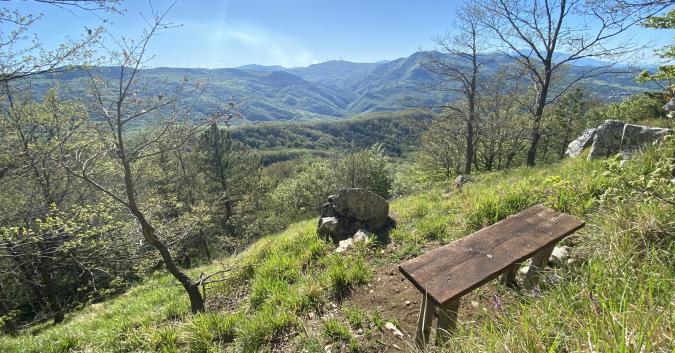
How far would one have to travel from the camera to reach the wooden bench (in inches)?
103

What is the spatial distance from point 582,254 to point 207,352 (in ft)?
15.0

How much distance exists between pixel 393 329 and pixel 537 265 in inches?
69.3

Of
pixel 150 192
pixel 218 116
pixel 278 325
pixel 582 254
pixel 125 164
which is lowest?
pixel 150 192

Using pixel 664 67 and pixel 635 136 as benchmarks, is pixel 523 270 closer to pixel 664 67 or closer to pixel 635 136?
pixel 664 67

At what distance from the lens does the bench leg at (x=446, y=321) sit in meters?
2.76

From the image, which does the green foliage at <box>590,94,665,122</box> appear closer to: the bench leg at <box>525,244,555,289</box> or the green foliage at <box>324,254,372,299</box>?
the bench leg at <box>525,244,555,289</box>

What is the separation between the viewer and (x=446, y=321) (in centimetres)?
286

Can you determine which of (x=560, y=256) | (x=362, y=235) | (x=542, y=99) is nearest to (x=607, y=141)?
(x=542, y=99)

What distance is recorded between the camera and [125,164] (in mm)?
5598

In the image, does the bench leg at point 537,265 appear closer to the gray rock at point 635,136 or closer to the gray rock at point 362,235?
the gray rock at point 362,235

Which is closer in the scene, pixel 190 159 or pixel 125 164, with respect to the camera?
pixel 125 164

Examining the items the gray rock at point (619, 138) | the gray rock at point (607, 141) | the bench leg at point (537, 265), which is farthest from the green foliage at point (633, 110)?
the bench leg at point (537, 265)

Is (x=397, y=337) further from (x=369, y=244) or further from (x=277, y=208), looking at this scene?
(x=277, y=208)

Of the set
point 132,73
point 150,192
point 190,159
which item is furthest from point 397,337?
point 190,159
